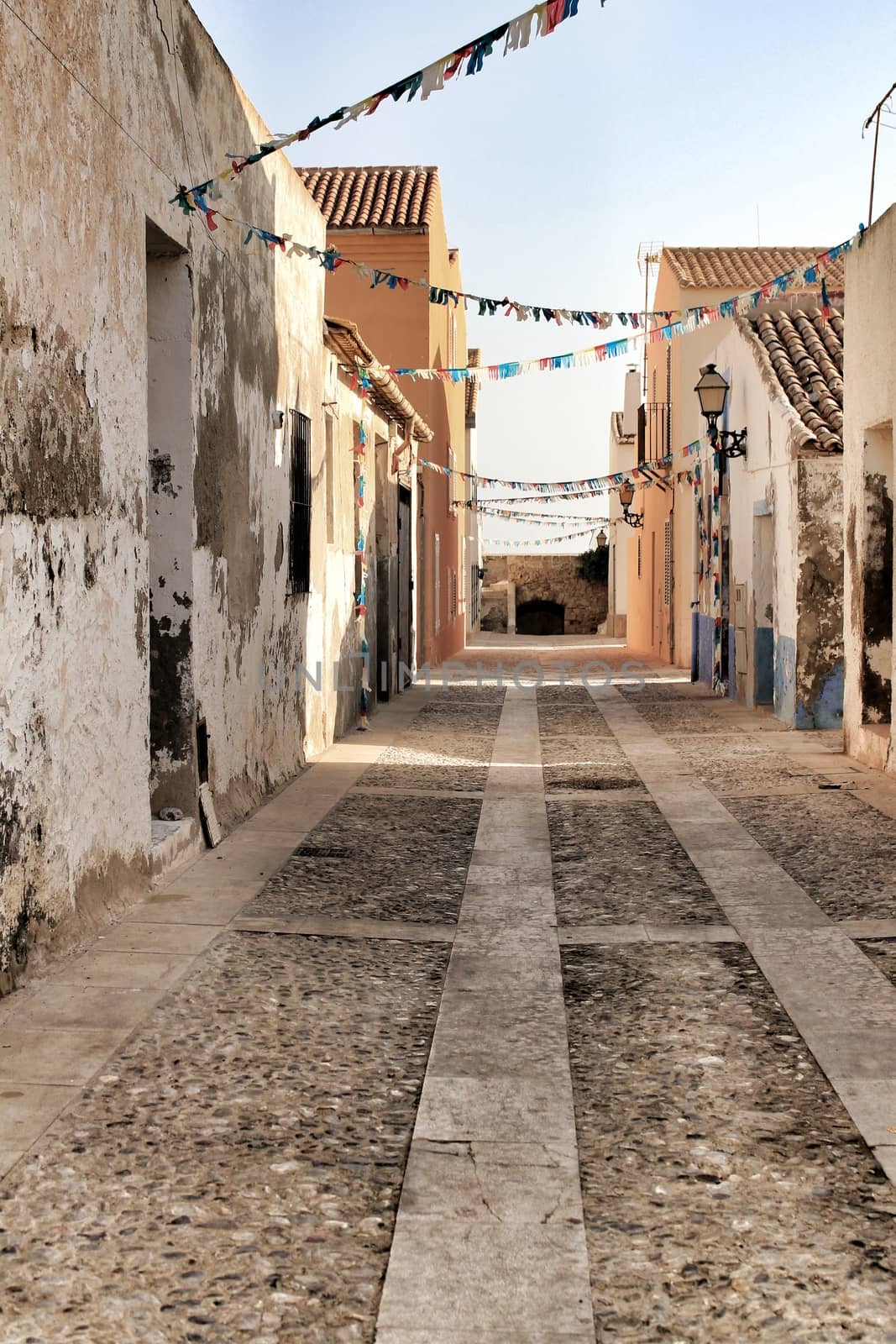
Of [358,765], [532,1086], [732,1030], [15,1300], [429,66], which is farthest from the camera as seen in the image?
[358,765]

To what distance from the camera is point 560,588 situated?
50.3 metres

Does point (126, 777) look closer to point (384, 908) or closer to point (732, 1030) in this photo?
point (384, 908)

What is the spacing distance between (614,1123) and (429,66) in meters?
4.54

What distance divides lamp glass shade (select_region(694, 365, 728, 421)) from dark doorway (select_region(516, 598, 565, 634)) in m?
36.0

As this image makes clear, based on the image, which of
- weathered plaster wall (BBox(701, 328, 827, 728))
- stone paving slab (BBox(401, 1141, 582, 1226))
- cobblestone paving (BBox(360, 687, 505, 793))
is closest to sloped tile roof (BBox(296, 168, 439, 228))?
weathered plaster wall (BBox(701, 328, 827, 728))

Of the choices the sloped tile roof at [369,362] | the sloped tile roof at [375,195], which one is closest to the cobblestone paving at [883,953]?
the sloped tile roof at [369,362]

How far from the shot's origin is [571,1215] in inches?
121

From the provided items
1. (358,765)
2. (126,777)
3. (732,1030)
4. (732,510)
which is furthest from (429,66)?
(732,510)

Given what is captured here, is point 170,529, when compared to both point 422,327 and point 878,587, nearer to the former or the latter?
point 878,587

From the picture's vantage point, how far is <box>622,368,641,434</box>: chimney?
37531 mm

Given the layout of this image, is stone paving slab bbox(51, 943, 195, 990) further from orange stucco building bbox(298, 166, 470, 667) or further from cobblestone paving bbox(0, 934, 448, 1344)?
orange stucco building bbox(298, 166, 470, 667)

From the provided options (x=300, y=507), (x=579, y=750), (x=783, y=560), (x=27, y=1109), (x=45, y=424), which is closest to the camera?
(x=27, y=1109)

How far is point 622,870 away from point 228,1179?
3.94 meters

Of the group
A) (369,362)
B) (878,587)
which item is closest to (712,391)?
(369,362)
